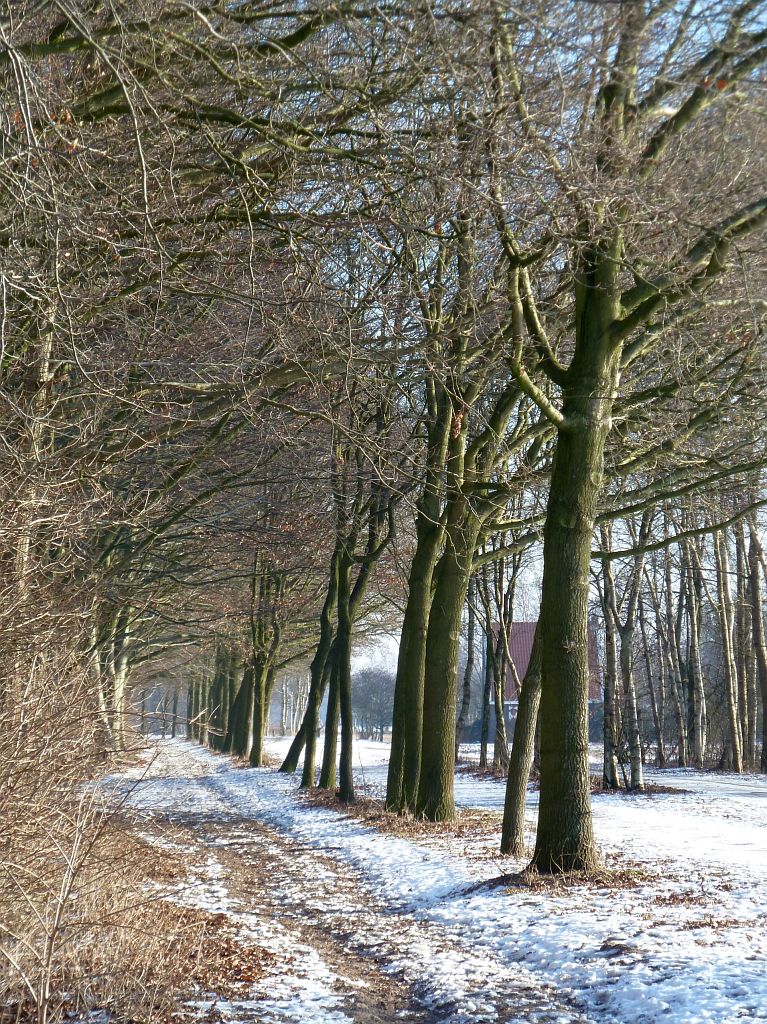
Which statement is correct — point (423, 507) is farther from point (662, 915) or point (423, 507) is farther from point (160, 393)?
point (662, 915)

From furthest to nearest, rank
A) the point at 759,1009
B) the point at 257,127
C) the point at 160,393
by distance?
the point at 160,393, the point at 257,127, the point at 759,1009

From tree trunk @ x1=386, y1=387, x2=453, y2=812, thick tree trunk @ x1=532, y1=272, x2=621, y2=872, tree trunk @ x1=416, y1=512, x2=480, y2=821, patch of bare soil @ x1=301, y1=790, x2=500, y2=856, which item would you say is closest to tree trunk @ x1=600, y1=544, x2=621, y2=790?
patch of bare soil @ x1=301, y1=790, x2=500, y2=856

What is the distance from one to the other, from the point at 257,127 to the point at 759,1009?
20.5ft

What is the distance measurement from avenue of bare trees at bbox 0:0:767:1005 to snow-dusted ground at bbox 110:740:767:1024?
1001 mm

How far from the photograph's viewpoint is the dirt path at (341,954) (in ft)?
17.7

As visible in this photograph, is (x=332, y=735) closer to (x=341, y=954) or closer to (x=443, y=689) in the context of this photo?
(x=443, y=689)

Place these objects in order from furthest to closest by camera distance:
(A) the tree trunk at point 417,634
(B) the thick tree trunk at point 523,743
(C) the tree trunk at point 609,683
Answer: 1. (C) the tree trunk at point 609,683
2. (A) the tree trunk at point 417,634
3. (B) the thick tree trunk at point 523,743

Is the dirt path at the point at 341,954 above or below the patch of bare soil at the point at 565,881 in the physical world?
below

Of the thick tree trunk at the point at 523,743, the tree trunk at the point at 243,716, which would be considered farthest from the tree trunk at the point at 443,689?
the tree trunk at the point at 243,716

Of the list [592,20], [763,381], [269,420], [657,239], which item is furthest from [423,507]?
[592,20]

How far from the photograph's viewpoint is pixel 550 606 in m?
8.88

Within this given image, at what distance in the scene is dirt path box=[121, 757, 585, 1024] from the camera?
539 centimetres

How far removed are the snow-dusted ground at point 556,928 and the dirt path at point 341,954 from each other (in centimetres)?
2

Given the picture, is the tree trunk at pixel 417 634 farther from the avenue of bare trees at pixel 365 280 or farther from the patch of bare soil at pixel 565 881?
the patch of bare soil at pixel 565 881
